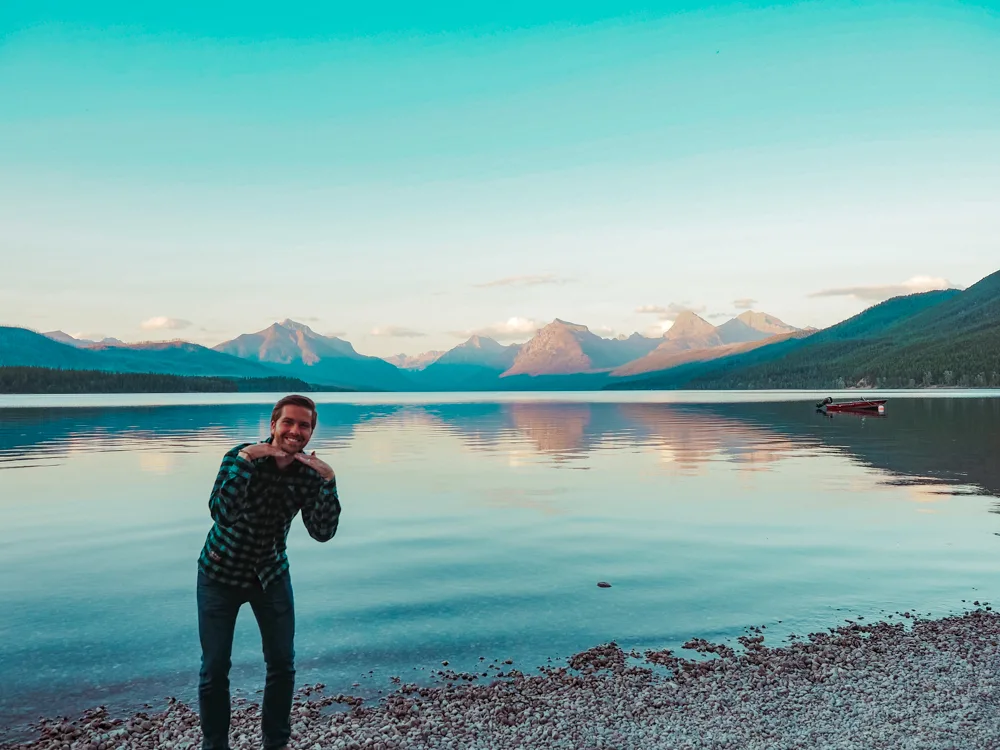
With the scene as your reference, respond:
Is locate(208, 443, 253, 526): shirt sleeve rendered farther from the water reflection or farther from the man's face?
the water reflection

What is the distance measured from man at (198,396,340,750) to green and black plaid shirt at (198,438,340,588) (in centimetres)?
1

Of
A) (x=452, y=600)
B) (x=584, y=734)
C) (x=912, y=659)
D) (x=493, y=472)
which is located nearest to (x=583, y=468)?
(x=493, y=472)

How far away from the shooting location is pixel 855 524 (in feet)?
82.9


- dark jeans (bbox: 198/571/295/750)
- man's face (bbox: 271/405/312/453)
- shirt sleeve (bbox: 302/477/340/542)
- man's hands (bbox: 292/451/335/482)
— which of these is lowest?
dark jeans (bbox: 198/571/295/750)

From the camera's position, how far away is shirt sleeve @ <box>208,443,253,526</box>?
26.1 ft

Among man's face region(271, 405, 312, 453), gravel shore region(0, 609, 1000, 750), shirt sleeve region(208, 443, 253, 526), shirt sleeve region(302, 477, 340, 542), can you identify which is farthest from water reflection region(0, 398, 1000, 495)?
shirt sleeve region(208, 443, 253, 526)

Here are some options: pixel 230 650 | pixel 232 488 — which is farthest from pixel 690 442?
pixel 232 488

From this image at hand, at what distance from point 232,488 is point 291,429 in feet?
2.75

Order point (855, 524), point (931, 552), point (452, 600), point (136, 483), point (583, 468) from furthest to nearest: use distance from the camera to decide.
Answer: point (583, 468), point (136, 483), point (855, 524), point (931, 552), point (452, 600)

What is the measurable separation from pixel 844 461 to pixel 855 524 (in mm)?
22100

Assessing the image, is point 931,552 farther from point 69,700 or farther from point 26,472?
point 26,472

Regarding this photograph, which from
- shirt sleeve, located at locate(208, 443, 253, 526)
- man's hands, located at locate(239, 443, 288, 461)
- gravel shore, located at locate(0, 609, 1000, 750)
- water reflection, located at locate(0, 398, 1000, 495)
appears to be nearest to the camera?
man's hands, located at locate(239, 443, 288, 461)

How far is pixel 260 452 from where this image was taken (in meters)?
7.85

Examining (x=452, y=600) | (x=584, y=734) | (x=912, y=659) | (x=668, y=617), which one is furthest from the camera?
(x=452, y=600)
